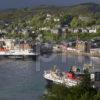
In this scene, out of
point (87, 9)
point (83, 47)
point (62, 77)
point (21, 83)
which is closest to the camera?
point (62, 77)

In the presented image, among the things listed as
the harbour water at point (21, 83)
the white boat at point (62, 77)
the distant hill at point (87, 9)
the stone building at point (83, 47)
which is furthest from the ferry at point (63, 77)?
the distant hill at point (87, 9)

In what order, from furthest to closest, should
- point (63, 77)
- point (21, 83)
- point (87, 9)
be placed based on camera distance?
1. point (87, 9)
2. point (21, 83)
3. point (63, 77)

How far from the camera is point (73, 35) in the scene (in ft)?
116

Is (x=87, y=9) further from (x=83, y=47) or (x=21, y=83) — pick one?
(x=21, y=83)

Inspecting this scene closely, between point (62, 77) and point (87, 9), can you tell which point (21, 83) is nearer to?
point (62, 77)

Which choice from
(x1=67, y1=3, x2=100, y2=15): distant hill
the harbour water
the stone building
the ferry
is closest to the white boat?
the ferry

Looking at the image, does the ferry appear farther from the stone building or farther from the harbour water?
the stone building

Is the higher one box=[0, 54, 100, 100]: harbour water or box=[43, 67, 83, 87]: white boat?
box=[43, 67, 83, 87]: white boat

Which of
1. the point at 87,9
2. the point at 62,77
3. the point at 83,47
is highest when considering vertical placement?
the point at 62,77

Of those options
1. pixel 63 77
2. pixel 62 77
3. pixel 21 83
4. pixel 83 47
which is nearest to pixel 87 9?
pixel 83 47

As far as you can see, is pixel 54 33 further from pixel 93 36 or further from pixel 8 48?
pixel 8 48

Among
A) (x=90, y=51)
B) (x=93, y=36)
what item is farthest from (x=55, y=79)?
(x=93, y=36)

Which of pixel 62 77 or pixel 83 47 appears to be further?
pixel 83 47

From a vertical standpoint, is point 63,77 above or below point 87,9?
above
